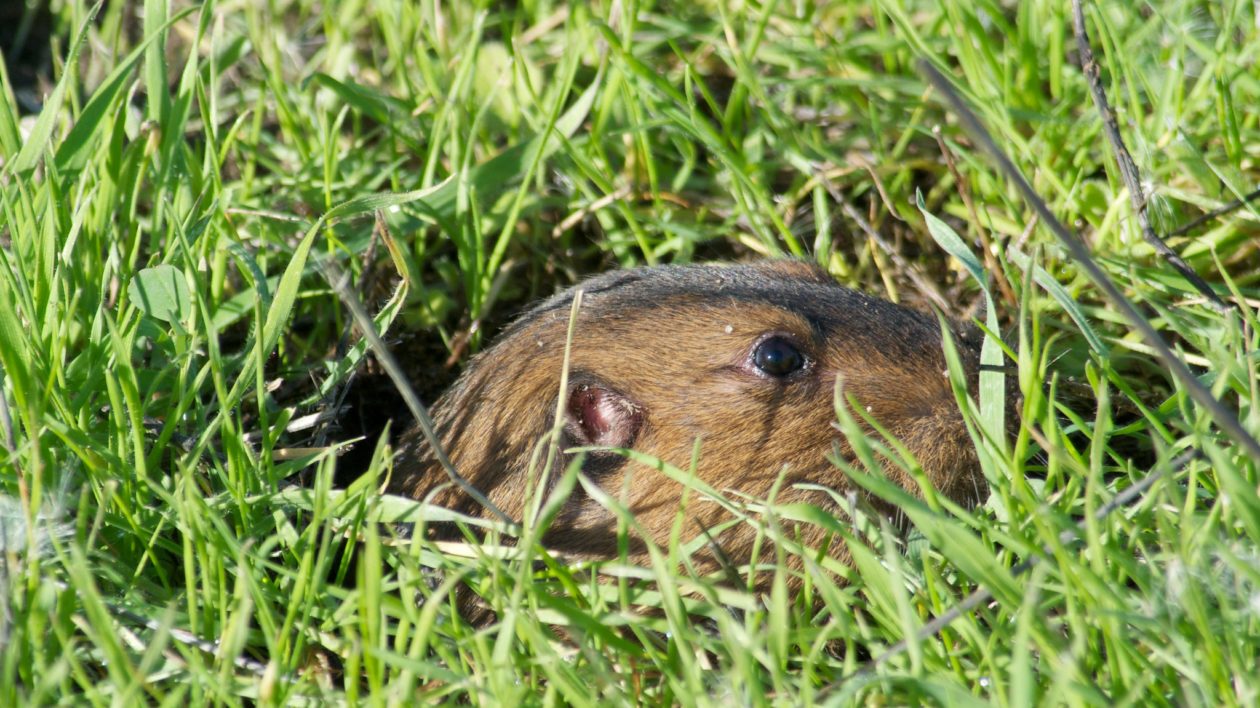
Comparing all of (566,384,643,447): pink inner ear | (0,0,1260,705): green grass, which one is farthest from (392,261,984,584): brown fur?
(0,0,1260,705): green grass

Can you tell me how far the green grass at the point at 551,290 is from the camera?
2109 millimetres

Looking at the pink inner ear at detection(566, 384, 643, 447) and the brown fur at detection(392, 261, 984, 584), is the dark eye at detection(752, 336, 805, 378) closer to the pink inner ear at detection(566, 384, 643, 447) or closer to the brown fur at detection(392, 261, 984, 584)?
the brown fur at detection(392, 261, 984, 584)

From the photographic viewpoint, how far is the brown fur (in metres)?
2.73

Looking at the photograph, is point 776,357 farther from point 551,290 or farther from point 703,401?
point 551,290

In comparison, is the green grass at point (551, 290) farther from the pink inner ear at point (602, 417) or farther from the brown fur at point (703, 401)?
the pink inner ear at point (602, 417)

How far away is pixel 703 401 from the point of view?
279cm

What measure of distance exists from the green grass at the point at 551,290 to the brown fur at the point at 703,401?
0.18 meters

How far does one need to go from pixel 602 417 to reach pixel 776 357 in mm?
404

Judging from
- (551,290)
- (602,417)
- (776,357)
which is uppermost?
(776,357)

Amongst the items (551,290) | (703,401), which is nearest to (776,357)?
(703,401)

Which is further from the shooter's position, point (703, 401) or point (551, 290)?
point (551, 290)

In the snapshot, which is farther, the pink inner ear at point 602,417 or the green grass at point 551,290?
the pink inner ear at point 602,417

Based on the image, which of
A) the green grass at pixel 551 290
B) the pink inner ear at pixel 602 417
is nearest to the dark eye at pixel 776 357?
the pink inner ear at pixel 602 417

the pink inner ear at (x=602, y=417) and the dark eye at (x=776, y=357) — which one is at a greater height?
the dark eye at (x=776, y=357)
